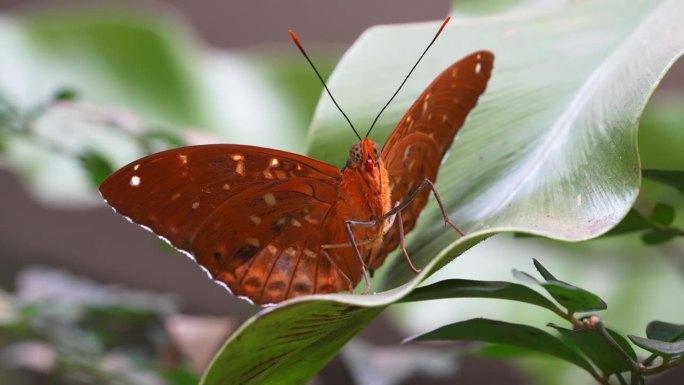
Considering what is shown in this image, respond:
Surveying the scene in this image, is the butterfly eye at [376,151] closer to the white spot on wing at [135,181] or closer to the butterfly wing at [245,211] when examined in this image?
the butterfly wing at [245,211]

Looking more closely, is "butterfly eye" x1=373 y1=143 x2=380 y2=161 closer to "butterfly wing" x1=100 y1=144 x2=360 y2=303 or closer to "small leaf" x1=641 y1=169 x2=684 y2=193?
"butterfly wing" x1=100 y1=144 x2=360 y2=303

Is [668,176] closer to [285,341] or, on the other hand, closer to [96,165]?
[285,341]

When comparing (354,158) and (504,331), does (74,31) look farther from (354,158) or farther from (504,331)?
(504,331)

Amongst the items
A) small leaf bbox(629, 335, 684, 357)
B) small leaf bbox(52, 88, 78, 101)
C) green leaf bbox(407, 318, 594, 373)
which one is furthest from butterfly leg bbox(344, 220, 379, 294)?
small leaf bbox(52, 88, 78, 101)

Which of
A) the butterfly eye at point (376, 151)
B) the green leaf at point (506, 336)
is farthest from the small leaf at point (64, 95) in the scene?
the green leaf at point (506, 336)

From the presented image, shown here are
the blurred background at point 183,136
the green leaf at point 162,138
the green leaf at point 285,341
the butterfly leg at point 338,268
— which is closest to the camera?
the green leaf at point 285,341

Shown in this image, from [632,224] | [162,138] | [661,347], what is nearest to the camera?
[661,347]

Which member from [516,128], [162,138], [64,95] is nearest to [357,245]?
→ [516,128]
